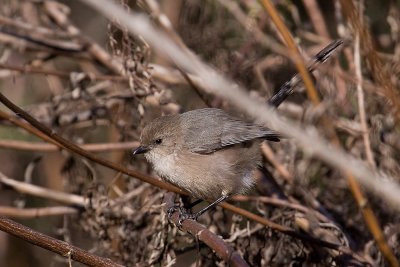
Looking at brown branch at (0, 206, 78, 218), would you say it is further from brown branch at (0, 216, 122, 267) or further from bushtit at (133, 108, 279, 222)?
brown branch at (0, 216, 122, 267)

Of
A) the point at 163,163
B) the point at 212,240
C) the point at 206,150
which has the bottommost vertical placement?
the point at 206,150

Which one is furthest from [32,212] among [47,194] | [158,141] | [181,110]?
[181,110]

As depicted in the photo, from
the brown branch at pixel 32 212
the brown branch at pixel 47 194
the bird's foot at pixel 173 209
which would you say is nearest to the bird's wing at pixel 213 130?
the bird's foot at pixel 173 209

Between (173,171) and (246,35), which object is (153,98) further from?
(246,35)

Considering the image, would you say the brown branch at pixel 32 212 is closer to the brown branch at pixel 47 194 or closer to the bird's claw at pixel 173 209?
the brown branch at pixel 47 194

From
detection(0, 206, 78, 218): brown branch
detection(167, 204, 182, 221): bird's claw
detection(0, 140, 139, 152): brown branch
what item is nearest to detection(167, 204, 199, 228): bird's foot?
detection(167, 204, 182, 221): bird's claw

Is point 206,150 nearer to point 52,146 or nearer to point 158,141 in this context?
point 158,141
